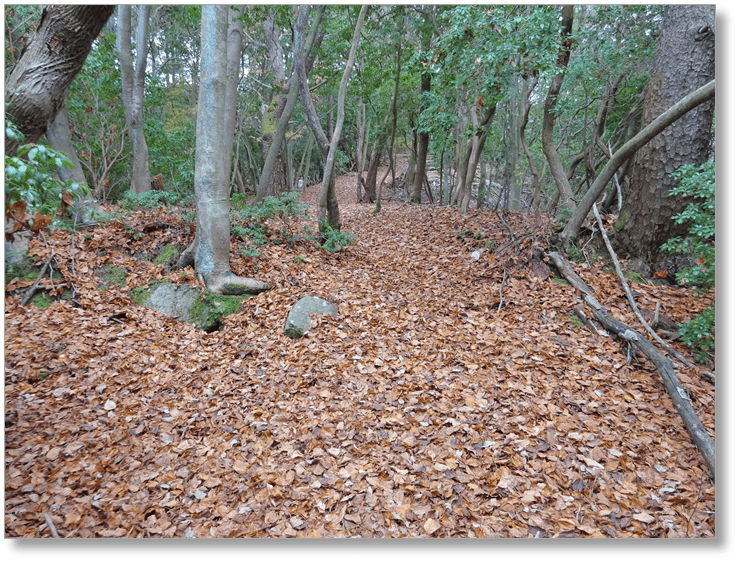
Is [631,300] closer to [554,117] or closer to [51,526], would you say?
[554,117]

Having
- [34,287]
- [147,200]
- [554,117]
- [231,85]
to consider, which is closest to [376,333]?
[34,287]

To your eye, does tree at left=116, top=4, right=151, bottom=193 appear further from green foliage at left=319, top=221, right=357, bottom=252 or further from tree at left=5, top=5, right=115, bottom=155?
tree at left=5, top=5, right=115, bottom=155

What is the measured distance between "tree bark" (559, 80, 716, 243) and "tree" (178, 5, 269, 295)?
4628 millimetres

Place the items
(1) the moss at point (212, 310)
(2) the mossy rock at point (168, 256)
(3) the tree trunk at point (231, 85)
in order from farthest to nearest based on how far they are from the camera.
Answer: (2) the mossy rock at point (168, 256)
(3) the tree trunk at point (231, 85)
(1) the moss at point (212, 310)

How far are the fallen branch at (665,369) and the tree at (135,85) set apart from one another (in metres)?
8.81

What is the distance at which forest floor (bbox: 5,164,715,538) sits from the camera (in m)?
2.25

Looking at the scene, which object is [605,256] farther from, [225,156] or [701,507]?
[225,156]

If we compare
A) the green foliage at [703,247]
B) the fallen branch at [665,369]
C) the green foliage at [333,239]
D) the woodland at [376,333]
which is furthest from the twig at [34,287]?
the green foliage at [703,247]

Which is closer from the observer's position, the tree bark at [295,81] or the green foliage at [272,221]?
the green foliage at [272,221]

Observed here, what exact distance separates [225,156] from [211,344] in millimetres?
2612

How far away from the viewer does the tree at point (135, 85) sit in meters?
7.39

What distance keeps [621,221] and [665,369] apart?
2545 millimetres

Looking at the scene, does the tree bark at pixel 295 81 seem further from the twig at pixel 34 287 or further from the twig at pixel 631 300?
the twig at pixel 631 300

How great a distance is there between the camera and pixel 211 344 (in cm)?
432
